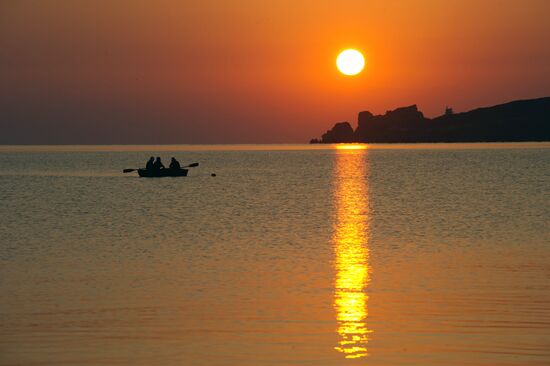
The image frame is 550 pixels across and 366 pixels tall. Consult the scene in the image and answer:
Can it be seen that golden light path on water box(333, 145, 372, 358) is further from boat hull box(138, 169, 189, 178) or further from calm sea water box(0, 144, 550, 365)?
boat hull box(138, 169, 189, 178)

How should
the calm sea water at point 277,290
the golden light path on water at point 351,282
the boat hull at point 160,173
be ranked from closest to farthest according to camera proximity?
1. the calm sea water at point 277,290
2. the golden light path on water at point 351,282
3. the boat hull at point 160,173

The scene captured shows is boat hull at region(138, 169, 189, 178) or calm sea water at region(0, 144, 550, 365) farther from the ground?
boat hull at region(138, 169, 189, 178)

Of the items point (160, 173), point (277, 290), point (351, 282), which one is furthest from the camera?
point (160, 173)

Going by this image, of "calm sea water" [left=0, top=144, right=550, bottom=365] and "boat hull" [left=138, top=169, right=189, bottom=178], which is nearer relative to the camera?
"calm sea water" [left=0, top=144, right=550, bottom=365]

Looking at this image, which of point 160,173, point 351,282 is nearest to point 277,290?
point 351,282

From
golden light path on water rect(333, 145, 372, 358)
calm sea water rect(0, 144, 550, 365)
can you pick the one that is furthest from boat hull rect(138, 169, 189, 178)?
calm sea water rect(0, 144, 550, 365)

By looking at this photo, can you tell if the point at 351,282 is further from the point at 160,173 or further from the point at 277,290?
the point at 160,173

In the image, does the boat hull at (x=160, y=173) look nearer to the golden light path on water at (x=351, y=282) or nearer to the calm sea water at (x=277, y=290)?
the golden light path on water at (x=351, y=282)

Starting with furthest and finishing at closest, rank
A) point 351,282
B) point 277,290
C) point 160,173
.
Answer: point 160,173 → point 351,282 → point 277,290

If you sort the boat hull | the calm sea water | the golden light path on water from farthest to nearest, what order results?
the boat hull, the golden light path on water, the calm sea water

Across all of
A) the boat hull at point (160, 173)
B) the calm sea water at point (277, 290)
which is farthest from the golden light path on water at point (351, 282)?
the boat hull at point (160, 173)

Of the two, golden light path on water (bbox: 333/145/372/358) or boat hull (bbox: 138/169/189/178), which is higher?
boat hull (bbox: 138/169/189/178)

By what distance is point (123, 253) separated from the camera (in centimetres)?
3662

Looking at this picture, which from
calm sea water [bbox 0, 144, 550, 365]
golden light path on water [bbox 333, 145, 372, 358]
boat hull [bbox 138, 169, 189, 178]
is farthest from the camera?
boat hull [bbox 138, 169, 189, 178]
